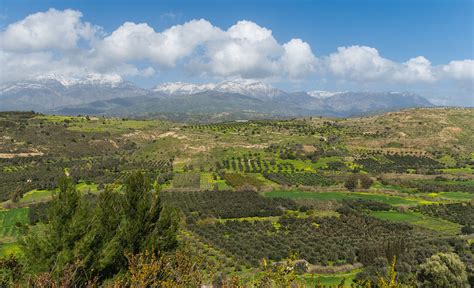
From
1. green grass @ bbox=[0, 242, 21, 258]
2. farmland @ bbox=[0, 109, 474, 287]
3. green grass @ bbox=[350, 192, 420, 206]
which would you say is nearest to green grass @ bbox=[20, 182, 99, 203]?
farmland @ bbox=[0, 109, 474, 287]

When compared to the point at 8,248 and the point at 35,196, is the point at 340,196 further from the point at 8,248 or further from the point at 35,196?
the point at 35,196

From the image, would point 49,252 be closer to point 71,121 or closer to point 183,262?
point 183,262

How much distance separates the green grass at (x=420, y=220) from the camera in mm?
67406

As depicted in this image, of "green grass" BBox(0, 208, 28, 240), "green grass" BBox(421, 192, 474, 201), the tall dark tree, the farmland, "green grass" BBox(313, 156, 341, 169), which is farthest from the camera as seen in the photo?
"green grass" BBox(313, 156, 341, 169)

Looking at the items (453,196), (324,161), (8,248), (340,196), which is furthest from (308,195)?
(8,248)

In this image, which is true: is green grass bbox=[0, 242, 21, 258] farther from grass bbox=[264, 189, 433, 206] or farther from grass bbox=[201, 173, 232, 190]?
grass bbox=[264, 189, 433, 206]

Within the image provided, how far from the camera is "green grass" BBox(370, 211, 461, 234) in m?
67.4

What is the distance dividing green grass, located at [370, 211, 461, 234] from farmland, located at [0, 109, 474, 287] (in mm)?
415

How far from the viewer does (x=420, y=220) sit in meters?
73.8

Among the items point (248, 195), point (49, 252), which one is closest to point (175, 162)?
point (248, 195)

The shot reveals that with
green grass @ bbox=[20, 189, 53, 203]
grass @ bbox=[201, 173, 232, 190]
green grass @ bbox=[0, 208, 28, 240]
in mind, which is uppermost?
green grass @ bbox=[20, 189, 53, 203]

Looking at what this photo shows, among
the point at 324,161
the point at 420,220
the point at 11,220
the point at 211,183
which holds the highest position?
the point at 324,161

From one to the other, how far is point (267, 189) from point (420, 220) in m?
40.7

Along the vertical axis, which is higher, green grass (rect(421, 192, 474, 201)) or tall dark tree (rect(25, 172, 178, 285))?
tall dark tree (rect(25, 172, 178, 285))
